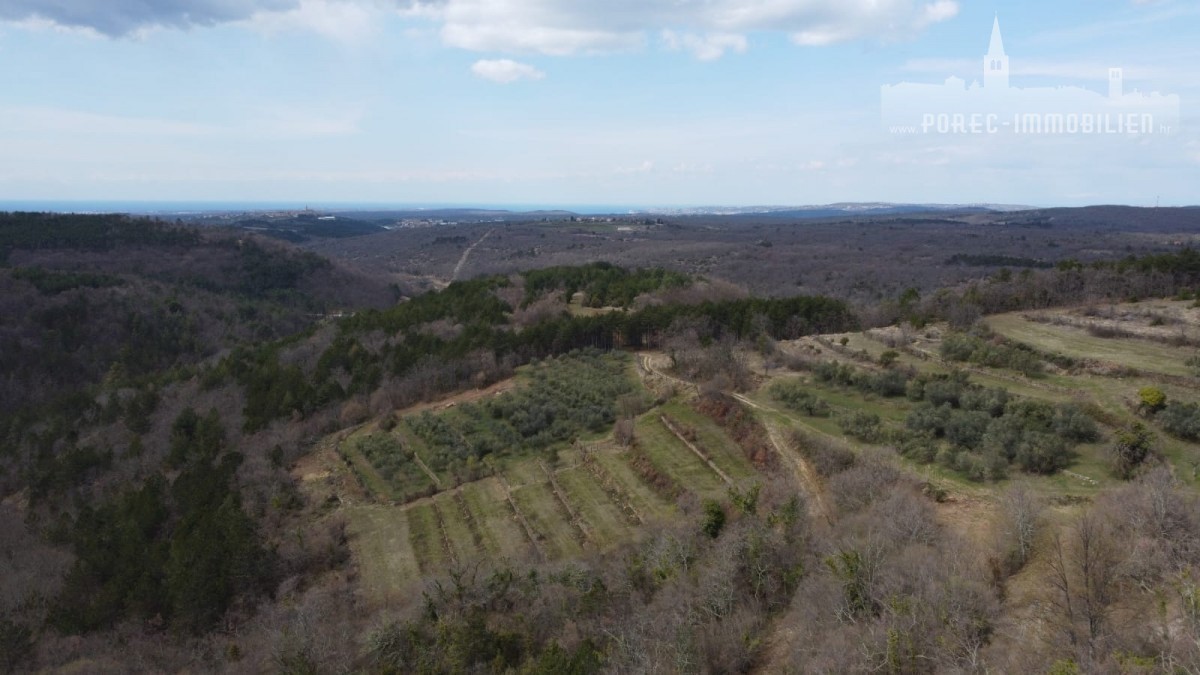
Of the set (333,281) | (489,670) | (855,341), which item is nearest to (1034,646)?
(489,670)

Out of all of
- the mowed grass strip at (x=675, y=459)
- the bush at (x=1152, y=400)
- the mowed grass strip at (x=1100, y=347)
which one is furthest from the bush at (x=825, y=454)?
the mowed grass strip at (x=1100, y=347)

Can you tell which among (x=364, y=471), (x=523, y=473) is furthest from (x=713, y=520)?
(x=364, y=471)

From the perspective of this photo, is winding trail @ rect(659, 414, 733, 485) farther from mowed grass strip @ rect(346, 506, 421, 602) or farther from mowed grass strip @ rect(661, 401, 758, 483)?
mowed grass strip @ rect(346, 506, 421, 602)

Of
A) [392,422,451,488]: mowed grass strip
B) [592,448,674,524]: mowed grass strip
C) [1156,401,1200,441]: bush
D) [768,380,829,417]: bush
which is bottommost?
[392,422,451,488]: mowed grass strip

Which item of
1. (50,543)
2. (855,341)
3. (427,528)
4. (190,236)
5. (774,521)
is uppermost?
(190,236)

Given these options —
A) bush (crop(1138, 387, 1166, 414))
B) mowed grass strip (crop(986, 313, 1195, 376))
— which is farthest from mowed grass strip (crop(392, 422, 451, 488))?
mowed grass strip (crop(986, 313, 1195, 376))

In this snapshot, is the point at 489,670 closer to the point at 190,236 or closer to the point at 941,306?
the point at 941,306
